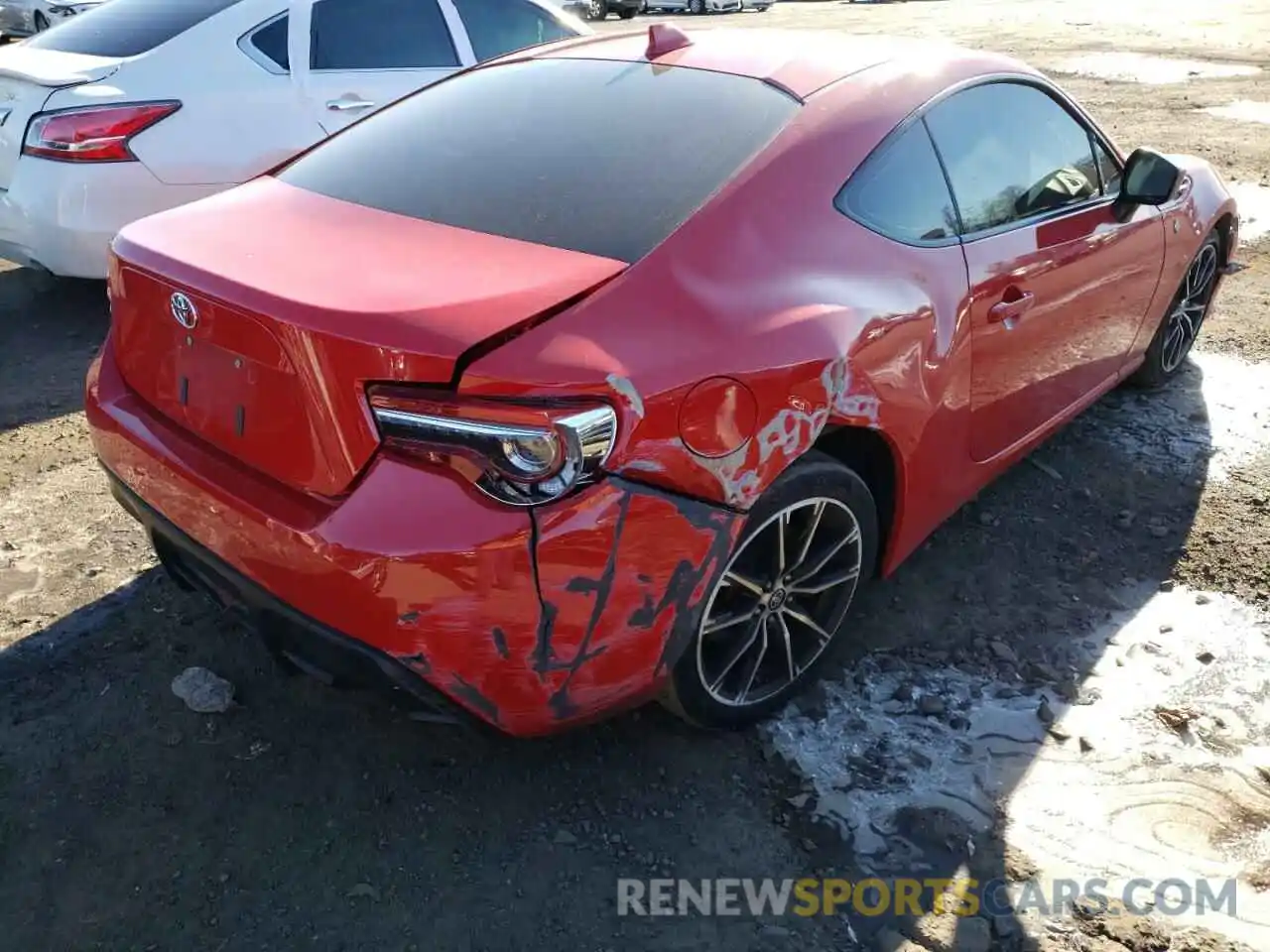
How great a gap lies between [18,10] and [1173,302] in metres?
14.3

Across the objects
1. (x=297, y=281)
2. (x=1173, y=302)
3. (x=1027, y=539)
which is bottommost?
(x=1027, y=539)

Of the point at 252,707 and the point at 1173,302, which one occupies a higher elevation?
the point at 1173,302

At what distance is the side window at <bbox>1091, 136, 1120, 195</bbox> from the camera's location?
355 centimetres

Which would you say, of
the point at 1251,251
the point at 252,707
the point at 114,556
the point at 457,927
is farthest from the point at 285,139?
the point at 1251,251

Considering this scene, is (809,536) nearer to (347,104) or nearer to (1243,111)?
(347,104)

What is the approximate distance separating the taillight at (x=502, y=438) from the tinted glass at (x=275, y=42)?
3.96 meters

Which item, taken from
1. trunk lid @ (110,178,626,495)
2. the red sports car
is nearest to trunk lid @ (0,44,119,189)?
the red sports car

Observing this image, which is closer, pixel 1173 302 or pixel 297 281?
pixel 297 281

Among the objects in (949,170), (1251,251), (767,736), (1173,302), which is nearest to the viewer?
(767,736)

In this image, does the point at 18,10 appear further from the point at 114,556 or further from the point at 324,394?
the point at 324,394

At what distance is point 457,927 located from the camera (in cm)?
216

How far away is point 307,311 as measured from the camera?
1981mm

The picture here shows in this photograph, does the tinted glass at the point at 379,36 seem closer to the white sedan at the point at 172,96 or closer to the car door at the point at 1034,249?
the white sedan at the point at 172,96

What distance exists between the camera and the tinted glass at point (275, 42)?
5135 millimetres
